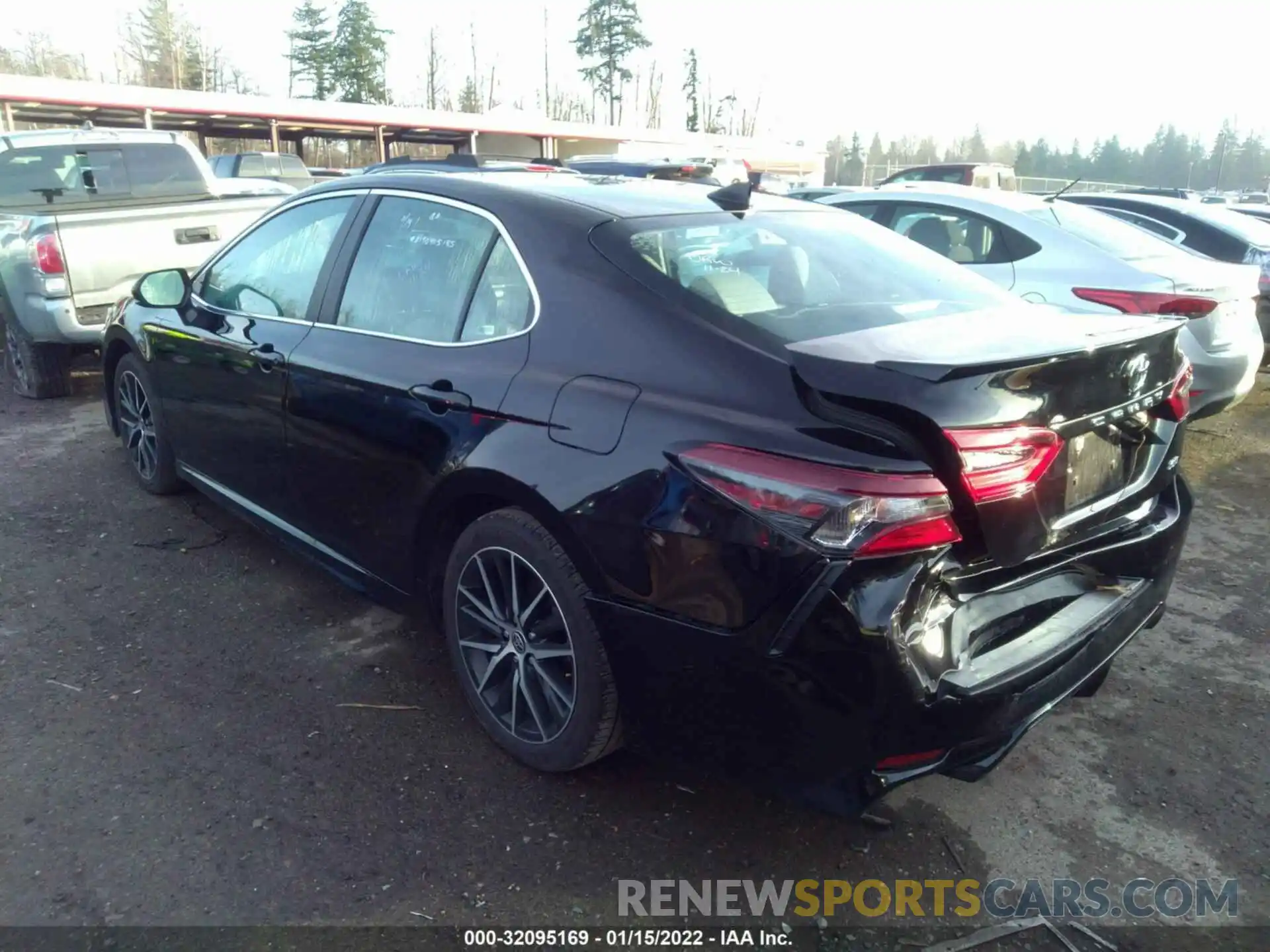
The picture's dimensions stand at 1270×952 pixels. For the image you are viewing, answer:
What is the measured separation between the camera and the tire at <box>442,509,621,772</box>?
257 cm

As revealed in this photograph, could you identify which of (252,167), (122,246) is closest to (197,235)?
(122,246)

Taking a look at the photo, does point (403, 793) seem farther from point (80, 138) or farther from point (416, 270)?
point (80, 138)

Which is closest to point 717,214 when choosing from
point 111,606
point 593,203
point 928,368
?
point 593,203

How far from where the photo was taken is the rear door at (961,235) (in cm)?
617

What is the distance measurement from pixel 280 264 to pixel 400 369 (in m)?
1.17

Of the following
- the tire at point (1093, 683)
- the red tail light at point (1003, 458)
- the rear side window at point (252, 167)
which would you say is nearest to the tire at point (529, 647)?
the red tail light at point (1003, 458)

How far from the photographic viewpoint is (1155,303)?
17.7 ft

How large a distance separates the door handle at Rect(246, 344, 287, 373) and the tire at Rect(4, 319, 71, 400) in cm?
435

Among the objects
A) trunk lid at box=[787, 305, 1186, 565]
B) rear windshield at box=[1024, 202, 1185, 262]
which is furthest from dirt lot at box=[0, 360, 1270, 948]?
rear windshield at box=[1024, 202, 1185, 262]

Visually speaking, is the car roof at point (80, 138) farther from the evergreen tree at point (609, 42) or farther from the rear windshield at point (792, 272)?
the evergreen tree at point (609, 42)

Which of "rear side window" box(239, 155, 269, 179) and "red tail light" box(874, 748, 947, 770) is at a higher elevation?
"rear side window" box(239, 155, 269, 179)

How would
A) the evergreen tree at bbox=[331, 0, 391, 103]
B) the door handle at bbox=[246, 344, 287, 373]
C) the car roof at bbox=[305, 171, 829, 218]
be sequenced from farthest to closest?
1. the evergreen tree at bbox=[331, 0, 391, 103]
2. the door handle at bbox=[246, 344, 287, 373]
3. the car roof at bbox=[305, 171, 829, 218]

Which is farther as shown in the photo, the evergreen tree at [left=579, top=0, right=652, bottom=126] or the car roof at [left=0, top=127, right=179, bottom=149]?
the evergreen tree at [left=579, top=0, right=652, bottom=126]

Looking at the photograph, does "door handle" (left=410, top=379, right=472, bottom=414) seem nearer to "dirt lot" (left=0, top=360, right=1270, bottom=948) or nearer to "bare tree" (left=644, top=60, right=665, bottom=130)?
"dirt lot" (left=0, top=360, right=1270, bottom=948)
